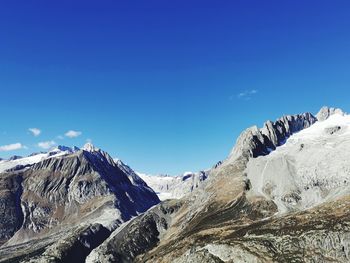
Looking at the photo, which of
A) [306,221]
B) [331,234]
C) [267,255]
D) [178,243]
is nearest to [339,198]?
[306,221]

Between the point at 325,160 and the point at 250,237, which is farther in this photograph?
the point at 325,160

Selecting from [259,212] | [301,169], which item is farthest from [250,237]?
[301,169]

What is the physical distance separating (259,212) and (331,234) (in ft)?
236

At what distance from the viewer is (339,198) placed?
14512 cm

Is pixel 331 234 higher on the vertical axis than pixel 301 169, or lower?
lower

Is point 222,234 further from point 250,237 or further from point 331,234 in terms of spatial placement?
point 331,234

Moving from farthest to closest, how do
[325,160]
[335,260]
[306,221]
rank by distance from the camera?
[325,160], [306,221], [335,260]

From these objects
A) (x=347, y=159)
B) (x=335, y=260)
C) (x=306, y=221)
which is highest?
(x=347, y=159)

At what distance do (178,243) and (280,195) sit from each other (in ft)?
167

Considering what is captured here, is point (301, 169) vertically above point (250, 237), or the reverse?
point (301, 169)

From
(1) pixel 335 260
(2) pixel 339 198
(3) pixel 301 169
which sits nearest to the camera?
(1) pixel 335 260

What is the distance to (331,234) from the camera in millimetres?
117625

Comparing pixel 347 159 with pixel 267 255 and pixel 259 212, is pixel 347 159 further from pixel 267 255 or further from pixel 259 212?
pixel 267 255

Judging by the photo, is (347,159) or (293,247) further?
(347,159)
